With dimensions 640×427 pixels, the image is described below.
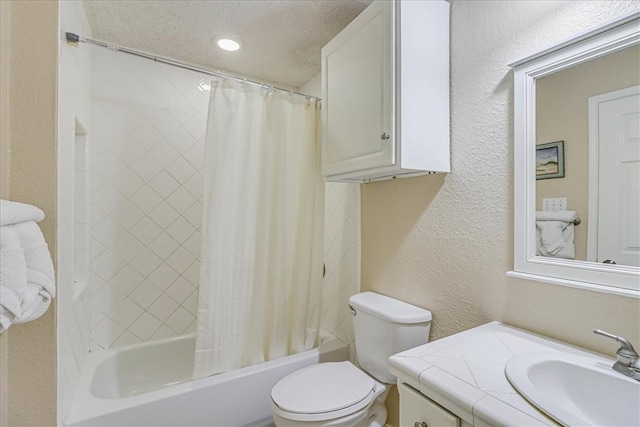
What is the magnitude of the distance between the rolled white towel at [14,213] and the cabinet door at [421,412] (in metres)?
1.07

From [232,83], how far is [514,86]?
50.1 inches

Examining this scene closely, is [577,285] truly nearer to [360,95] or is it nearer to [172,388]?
[360,95]

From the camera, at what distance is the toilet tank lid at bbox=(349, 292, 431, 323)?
1.29 m

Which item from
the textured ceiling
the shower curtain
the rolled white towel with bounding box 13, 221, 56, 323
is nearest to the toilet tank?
the shower curtain

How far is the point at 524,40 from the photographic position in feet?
3.43

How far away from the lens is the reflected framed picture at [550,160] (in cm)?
97

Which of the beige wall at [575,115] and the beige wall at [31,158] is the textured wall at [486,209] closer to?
the beige wall at [575,115]

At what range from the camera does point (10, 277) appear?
0.63m

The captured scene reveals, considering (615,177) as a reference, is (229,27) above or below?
above

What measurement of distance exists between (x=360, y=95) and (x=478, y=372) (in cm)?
114

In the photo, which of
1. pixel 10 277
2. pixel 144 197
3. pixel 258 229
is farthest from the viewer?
pixel 144 197

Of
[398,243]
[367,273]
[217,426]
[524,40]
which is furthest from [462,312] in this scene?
[217,426]

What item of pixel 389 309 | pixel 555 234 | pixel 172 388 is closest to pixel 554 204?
pixel 555 234

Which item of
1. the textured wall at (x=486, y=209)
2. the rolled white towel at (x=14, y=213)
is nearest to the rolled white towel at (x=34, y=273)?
the rolled white towel at (x=14, y=213)
